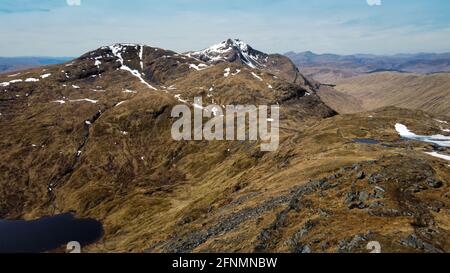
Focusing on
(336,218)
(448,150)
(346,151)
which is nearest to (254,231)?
(336,218)

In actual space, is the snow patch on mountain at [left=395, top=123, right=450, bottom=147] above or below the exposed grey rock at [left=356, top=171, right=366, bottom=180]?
below

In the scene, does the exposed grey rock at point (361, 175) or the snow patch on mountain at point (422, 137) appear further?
the snow patch on mountain at point (422, 137)

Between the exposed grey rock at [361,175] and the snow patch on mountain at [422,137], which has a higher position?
the exposed grey rock at [361,175]

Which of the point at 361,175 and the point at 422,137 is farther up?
the point at 361,175

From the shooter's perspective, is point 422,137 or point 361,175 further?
point 422,137

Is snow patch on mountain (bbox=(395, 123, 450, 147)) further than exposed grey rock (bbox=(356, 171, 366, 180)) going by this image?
Yes
